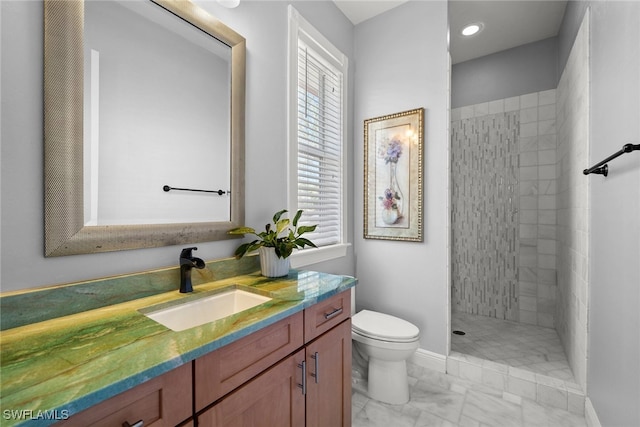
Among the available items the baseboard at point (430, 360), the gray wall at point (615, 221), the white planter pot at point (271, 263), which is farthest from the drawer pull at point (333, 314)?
the baseboard at point (430, 360)

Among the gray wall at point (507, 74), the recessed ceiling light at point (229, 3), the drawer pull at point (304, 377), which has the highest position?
the gray wall at point (507, 74)

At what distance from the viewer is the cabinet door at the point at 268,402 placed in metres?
0.80

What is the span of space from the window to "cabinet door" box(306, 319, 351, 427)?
0.66 m

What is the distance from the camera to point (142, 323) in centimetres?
85

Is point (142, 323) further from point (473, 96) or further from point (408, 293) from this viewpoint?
point (473, 96)

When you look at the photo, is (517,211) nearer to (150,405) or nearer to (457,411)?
(457,411)

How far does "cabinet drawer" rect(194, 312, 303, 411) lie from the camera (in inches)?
29.5

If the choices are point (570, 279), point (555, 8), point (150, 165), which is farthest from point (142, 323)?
point (555, 8)

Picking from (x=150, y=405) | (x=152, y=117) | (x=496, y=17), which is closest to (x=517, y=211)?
(x=496, y=17)

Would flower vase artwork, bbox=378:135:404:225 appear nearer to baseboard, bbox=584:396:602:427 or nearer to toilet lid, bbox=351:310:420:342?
toilet lid, bbox=351:310:420:342

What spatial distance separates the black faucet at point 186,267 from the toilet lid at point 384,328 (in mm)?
1166

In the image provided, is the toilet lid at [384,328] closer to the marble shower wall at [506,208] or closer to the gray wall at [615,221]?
the gray wall at [615,221]

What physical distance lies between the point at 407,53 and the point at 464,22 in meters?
0.77

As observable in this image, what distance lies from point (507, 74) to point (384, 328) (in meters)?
2.89
